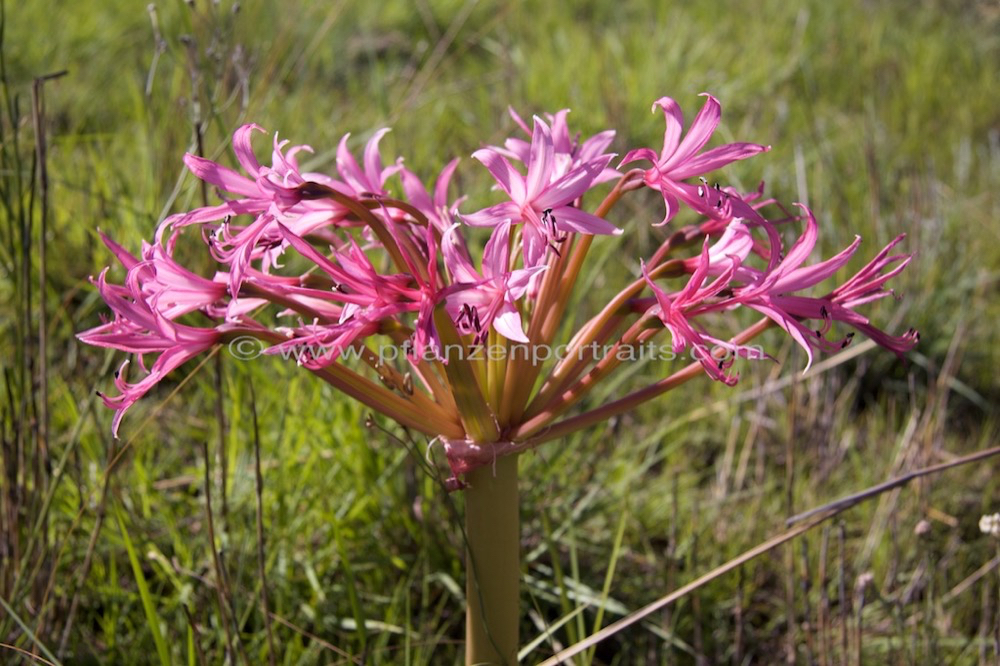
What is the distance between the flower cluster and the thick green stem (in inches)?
2.7

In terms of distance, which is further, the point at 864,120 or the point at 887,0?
the point at 887,0

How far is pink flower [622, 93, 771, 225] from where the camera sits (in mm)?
1306

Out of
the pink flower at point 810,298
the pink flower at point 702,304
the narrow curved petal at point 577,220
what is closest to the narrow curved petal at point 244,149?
the narrow curved petal at point 577,220

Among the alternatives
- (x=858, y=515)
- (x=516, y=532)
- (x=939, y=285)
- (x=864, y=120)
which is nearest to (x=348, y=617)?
(x=516, y=532)

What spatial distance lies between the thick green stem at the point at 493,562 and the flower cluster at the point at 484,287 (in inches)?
2.7

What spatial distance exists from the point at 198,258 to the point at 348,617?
1.07 m

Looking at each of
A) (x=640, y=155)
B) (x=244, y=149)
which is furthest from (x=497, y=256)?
(x=244, y=149)

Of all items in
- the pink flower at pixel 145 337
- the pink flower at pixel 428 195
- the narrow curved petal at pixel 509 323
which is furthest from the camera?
the pink flower at pixel 428 195

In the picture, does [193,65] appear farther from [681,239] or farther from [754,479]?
[754,479]

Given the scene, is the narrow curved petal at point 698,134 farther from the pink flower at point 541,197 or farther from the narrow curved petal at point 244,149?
the narrow curved petal at point 244,149

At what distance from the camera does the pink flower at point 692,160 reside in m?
1.31

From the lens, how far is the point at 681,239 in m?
1.51

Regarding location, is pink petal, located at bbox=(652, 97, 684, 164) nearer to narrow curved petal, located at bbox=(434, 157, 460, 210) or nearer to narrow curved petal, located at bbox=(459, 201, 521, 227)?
narrow curved petal, located at bbox=(459, 201, 521, 227)

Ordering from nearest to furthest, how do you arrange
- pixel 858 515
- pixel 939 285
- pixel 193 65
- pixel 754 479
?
pixel 193 65 → pixel 858 515 → pixel 754 479 → pixel 939 285
